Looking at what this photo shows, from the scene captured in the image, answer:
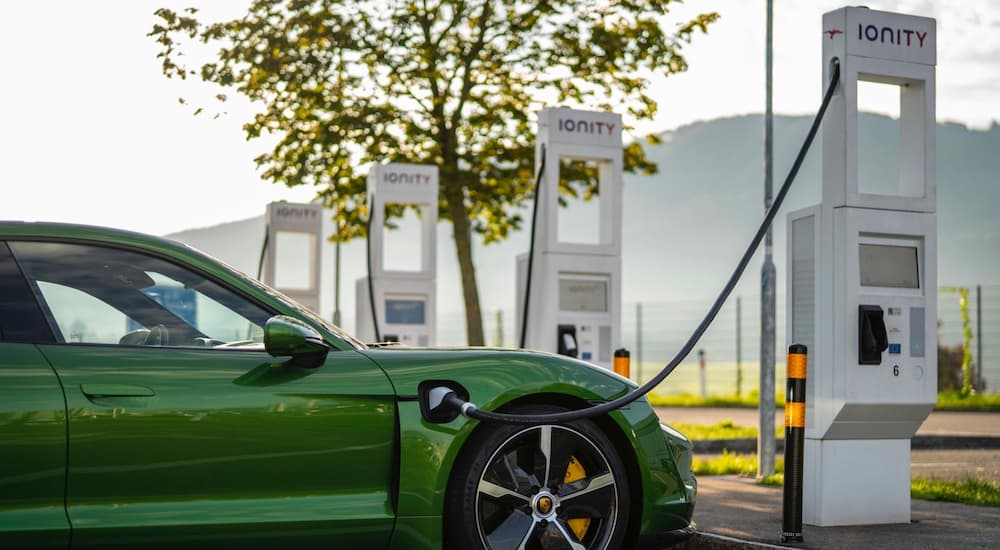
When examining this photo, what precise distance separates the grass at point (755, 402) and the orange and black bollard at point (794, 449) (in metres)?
16.5

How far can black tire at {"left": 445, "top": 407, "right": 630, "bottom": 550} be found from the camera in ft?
16.9

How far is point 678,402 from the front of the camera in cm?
2656

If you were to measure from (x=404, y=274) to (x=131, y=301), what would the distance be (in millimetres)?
12548

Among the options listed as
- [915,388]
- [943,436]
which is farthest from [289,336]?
[943,436]

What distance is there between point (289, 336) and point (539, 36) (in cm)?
1567

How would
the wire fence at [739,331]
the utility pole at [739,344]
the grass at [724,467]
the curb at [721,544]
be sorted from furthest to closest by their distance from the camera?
the utility pole at [739,344] < the wire fence at [739,331] < the grass at [724,467] < the curb at [721,544]

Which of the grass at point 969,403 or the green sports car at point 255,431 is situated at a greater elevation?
the green sports car at point 255,431

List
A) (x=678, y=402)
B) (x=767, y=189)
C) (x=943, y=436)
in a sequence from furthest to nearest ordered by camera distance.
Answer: (x=678, y=402) → (x=943, y=436) → (x=767, y=189)

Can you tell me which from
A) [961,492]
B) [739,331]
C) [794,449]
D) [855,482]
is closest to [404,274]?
[961,492]

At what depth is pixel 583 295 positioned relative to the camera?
1262cm

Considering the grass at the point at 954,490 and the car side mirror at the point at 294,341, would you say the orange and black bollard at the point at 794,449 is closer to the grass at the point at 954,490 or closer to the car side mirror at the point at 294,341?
the grass at the point at 954,490

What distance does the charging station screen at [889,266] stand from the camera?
302 inches

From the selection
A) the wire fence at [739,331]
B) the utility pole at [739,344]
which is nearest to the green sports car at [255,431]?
the wire fence at [739,331]

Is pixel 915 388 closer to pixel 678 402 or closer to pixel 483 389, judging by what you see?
pixel 483 389
